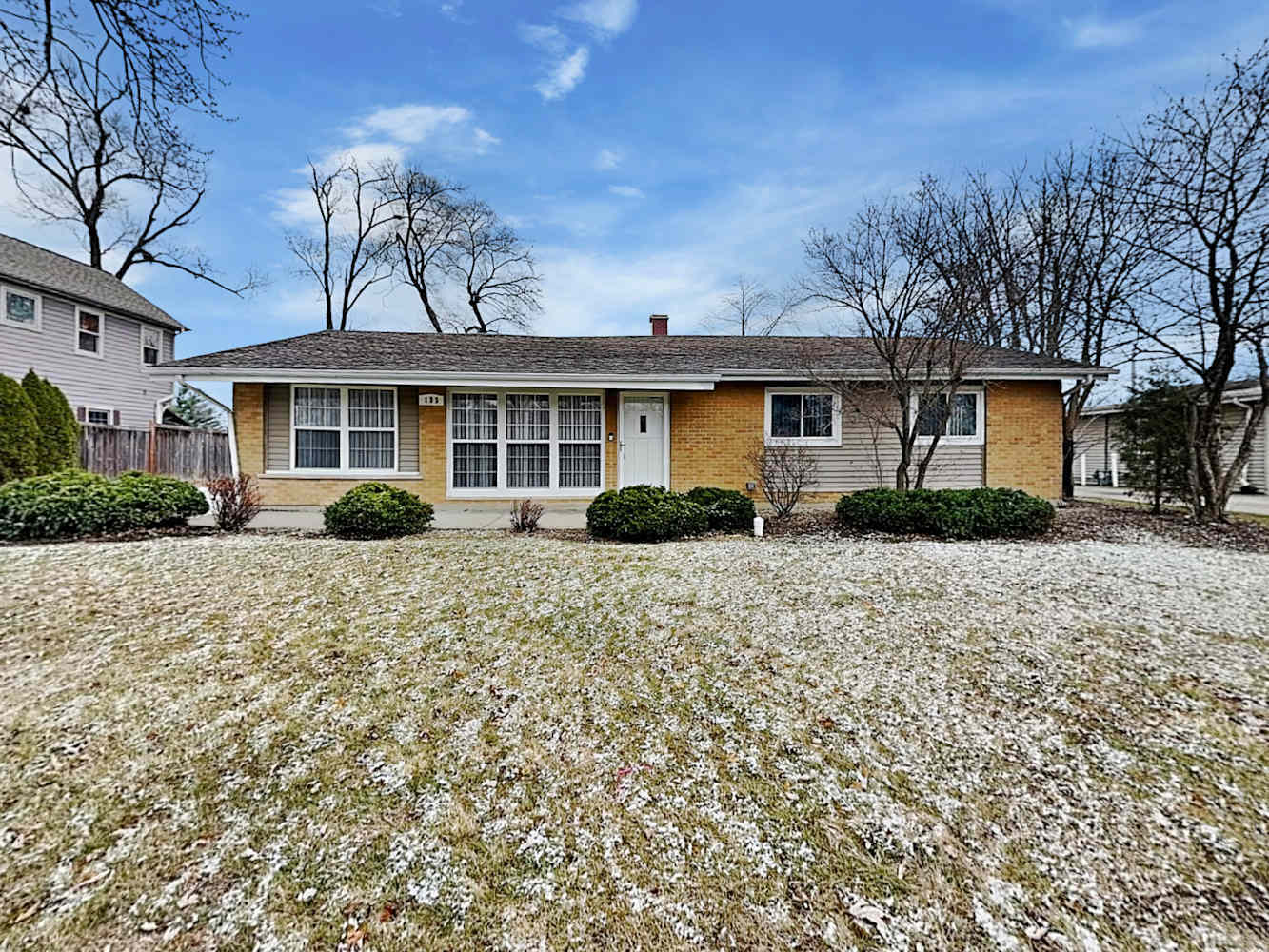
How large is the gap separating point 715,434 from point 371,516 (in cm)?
643

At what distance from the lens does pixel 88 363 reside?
1739 centimetres

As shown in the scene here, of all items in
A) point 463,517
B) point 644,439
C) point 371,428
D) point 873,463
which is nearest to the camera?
point 463,517

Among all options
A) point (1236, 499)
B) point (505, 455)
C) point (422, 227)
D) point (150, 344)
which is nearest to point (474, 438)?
point (505, 455)

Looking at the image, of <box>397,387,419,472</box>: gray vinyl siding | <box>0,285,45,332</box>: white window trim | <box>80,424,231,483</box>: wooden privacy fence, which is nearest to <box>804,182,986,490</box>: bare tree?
<box>397,387,419,472</box>: gray vinyl siding

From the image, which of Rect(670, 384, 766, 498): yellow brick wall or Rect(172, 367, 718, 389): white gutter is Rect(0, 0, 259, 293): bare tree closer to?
Rect(172, 367, 718, 389): white gutter

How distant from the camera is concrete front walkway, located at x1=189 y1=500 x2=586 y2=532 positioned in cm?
906

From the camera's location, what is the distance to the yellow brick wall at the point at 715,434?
11.7 metres

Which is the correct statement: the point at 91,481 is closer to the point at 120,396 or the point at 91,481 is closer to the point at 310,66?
the point at 310,66

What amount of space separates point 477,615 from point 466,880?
270cm

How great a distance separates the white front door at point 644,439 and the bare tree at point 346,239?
64.9 feet

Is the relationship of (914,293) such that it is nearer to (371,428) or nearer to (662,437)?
(662,437)

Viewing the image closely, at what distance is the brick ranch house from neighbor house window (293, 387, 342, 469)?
0.02 metres

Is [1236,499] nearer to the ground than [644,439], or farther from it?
nearer to the ground

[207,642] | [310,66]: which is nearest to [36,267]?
[310,66]
